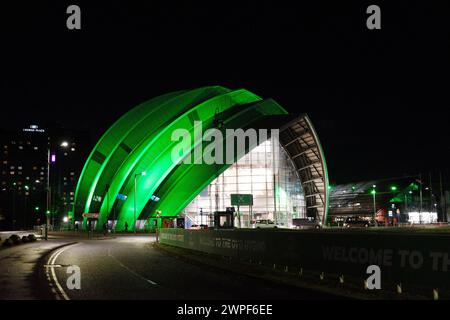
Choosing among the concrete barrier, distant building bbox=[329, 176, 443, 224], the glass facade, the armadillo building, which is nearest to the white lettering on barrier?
the concrete barrier

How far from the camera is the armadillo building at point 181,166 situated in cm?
7175

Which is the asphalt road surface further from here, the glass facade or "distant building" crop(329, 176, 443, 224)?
"distant building" crop(329, 176, 443, 224)

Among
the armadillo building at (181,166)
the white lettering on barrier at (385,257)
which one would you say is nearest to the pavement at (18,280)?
the white lettering on barrier at (385,257)

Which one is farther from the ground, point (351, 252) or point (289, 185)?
point (289, 185)

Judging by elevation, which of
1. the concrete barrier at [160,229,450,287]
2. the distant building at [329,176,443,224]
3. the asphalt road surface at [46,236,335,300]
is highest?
the distant building at [329,176,443,224]

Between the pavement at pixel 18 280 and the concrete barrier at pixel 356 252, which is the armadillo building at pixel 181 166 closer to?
the pavement at pixel 18 280

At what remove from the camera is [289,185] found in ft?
273

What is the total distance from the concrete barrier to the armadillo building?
1929 inches

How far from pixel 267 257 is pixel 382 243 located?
275 inches

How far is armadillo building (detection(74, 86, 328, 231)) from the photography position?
71.8 m

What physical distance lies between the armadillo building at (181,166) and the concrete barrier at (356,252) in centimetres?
4899

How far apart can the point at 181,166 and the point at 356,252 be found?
59552 mm
